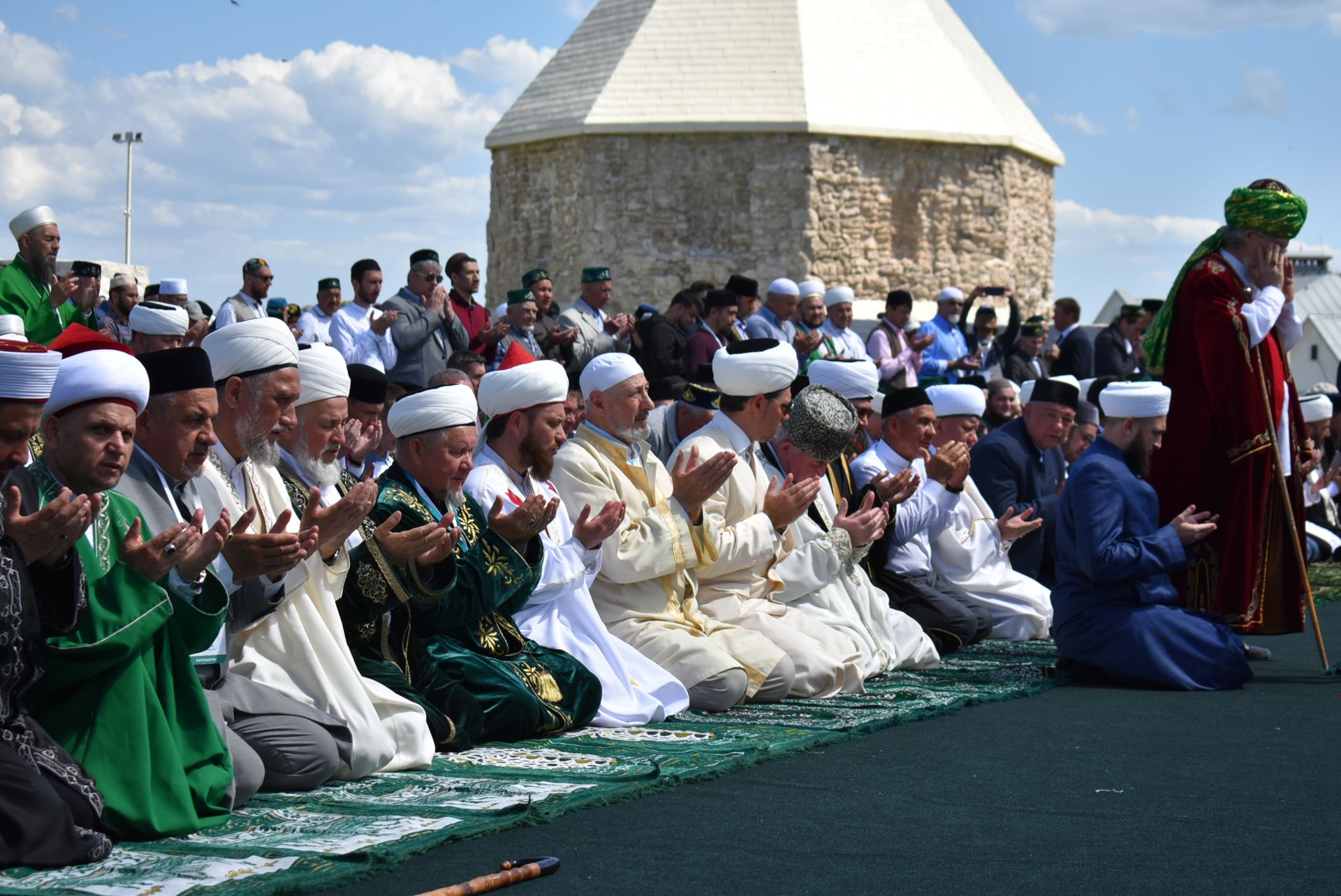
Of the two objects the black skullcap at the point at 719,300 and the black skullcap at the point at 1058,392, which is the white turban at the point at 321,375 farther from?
the black skullcap at the point at 719,300

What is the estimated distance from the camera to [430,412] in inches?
203

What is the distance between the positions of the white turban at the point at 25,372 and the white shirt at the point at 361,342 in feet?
20.7

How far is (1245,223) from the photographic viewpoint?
693cm

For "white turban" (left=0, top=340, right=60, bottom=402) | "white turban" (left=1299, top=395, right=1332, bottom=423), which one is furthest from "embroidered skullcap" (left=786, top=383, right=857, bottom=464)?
"white turban" (left=1299, top=395, right=1332, bottom=423)

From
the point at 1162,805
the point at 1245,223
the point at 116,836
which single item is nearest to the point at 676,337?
the point at 1245,223

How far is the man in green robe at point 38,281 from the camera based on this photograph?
315 inches

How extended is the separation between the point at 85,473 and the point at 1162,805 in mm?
2933

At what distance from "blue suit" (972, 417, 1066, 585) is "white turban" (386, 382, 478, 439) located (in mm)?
4155

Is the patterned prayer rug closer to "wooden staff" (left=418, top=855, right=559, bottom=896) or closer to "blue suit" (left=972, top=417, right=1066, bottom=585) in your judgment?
"wooden staff" (left=418, top=855, right=559, bottom=896)

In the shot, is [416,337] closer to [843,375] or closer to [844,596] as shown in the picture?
[843,375]

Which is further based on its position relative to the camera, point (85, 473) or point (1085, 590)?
point (1085, 590)

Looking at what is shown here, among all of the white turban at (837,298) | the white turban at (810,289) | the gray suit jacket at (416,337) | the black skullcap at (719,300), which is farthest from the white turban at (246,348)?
the white turban at (837,298)

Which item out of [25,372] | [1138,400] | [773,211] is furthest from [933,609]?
[773,211]

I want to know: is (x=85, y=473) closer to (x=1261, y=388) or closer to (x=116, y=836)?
(x=116, y=836)
